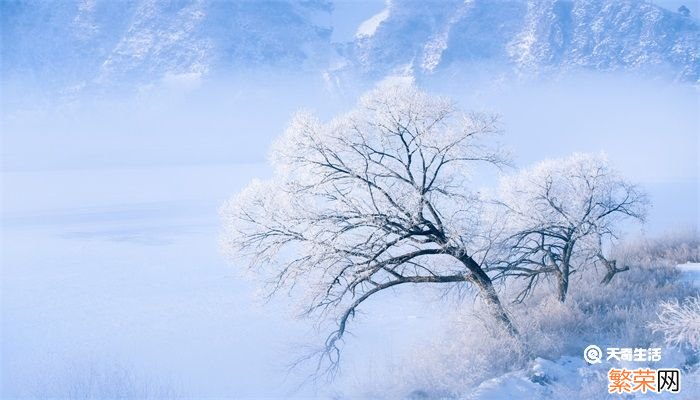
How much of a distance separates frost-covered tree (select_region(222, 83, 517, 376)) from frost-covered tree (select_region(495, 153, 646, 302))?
10.4 ft

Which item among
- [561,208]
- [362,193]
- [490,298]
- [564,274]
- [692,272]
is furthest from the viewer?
[692,272]

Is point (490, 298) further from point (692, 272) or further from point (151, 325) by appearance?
point (151, 325)

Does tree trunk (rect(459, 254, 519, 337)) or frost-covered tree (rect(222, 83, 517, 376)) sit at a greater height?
frost-covered tree (rect(222, 83, 517, 376))

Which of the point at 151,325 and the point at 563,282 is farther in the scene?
the point at 151,325

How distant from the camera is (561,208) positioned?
15.7 meters

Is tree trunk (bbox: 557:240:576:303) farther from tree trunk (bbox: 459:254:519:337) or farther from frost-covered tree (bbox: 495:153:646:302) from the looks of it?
tree trunk (bbox: 459:254:519:337)

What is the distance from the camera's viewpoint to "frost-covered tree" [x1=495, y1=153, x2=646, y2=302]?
15594mm

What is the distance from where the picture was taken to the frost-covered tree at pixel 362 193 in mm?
12234

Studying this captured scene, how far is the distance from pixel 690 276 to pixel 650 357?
768 centimetres

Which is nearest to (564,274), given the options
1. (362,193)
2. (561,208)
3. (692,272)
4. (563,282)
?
(563,282)

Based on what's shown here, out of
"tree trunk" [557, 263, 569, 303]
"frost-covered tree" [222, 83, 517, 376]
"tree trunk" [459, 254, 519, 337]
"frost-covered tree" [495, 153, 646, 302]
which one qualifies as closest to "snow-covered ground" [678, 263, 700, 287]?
"frost-covered tree" [495, 153, 646, 302]

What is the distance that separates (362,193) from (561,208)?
18.4ft

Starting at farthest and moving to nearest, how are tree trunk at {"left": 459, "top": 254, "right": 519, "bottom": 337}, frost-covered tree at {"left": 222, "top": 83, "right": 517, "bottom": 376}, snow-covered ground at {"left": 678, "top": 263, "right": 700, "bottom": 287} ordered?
snow-covered ground at {"left": 678, "top": 263, "right": 700, "bottom": 287}
tree trunk at {"left": 459, "top": 254, "right": 519, "bottom": 337}
frost-covered tree at {"left": 222, "top": 83, "right": 517, "bottom": 376}

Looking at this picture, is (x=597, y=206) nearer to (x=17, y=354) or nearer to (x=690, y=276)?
(x=690, y=276)
